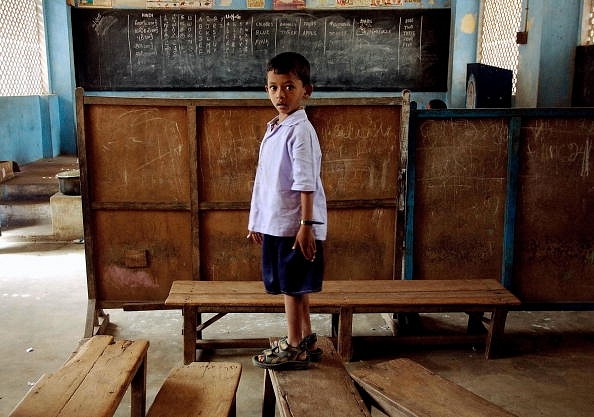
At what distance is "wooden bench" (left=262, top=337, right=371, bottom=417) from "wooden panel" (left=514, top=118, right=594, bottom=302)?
203 centimetres

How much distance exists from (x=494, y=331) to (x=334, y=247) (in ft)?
3.63

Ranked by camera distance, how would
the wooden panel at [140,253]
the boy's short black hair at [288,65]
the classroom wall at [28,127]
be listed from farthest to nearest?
the classroom wall at [28,127], the wooden panel at [140,253], the boy's short black hair at [288,65]

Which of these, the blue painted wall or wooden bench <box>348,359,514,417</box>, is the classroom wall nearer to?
the blue painted wall

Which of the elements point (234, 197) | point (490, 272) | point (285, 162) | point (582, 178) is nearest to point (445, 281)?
point (490, 272)

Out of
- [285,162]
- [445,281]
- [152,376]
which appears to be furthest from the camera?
[445,281]

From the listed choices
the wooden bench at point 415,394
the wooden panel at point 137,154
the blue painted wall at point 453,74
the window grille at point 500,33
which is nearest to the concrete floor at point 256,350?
the wooden bench at point 415,394

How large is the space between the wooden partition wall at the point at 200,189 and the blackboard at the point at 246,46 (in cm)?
445

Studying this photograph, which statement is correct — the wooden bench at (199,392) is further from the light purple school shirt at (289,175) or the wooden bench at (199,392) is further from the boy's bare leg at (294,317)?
the light purple school shirt at (289,175)

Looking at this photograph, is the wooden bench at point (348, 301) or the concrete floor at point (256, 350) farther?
the wooden bench at point (348, 301)

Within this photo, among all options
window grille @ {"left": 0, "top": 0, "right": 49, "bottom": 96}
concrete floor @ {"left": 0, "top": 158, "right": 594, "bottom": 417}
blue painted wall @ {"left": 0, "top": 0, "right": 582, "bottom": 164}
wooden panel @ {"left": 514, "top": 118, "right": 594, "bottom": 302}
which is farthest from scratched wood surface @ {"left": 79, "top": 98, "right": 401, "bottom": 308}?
window grille @ {"left": 0, "top": 0, "right": 49, "bottom": 96}

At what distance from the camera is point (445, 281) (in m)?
3.63

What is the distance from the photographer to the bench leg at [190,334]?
319 centimetres

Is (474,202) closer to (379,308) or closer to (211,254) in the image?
(379,308)

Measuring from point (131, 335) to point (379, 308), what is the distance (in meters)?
1.66
